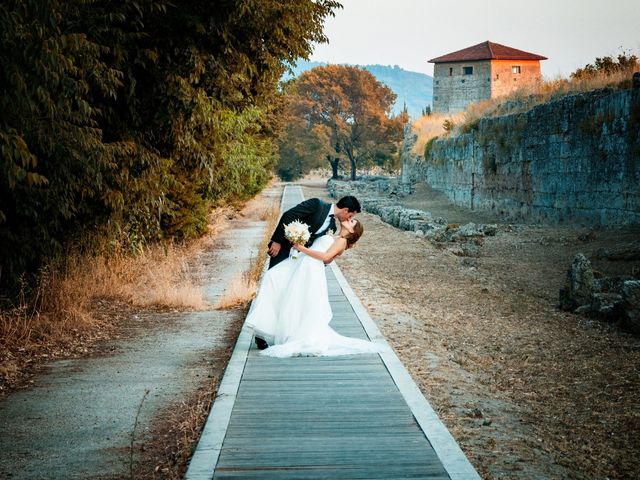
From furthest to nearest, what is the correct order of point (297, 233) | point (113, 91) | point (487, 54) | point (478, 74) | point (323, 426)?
1. point (478, 74)
2. point (487, 54)
3. point (113, 91)
4. point (297, 233)
5. point (323, 426)

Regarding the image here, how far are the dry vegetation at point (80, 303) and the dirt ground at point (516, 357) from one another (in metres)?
3.88

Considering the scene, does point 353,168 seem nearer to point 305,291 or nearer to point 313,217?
point 313,217

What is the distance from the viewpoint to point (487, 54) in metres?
75.2

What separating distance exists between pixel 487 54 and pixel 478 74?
2.10 meters

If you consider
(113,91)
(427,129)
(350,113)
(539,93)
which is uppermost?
(350,113)

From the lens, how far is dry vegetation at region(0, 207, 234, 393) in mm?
9820

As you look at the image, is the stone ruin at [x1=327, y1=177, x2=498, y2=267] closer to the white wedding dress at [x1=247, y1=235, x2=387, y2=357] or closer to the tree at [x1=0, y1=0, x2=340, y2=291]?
the tree at [x1=0, y1=0, x2=340, y2=291]

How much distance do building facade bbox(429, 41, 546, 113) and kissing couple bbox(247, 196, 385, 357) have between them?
68863 mm

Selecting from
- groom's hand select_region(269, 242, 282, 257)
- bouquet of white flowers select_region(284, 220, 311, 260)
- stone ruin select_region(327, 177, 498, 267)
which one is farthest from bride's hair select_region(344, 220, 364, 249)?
stone ruin select_region(327, 177, 498, 267)

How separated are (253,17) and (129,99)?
2.15 meters

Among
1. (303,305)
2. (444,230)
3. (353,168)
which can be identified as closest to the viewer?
(303,305)

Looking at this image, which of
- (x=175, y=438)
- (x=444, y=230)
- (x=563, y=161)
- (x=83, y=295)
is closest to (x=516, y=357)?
(x=175, y=438)

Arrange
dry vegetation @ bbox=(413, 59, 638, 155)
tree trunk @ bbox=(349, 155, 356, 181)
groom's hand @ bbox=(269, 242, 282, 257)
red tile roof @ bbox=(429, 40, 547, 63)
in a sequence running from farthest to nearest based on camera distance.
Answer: tree trunk @ bbox=(349, 155, 356, 181) < red tile roof @ bbox=(429, 40, 547, 63) < dry vegetation @ bbox=(413, 59, 638, 155) < groom's hand @ bbox=(269, 242, 282, 257)

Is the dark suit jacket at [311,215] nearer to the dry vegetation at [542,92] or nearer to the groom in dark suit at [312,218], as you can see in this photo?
the groom in dark suit at [312,218]
